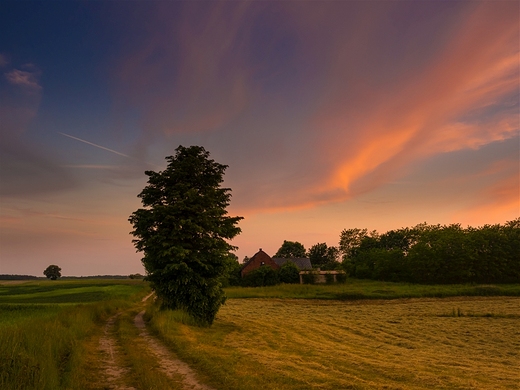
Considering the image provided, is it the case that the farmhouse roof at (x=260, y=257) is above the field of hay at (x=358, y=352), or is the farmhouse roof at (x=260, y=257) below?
above

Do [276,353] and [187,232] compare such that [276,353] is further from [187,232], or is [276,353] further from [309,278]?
[309,278]

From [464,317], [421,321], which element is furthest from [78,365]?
[464,317]

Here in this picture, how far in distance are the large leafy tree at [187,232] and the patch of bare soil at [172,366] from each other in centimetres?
700

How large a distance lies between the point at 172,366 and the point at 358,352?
9.38 m

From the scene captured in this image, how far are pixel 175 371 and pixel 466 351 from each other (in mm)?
16702

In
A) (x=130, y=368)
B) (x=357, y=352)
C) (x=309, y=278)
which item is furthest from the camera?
(x=309, y=278)

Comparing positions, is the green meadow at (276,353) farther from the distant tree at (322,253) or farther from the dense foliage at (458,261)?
the distant tree at (322,253)

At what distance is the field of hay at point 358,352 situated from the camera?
11.2m

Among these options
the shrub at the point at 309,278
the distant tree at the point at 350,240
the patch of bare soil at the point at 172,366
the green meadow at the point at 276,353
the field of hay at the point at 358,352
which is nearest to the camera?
the green meadow at the point at 276,353

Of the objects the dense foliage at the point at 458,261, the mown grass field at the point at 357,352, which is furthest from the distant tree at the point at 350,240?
the mown grass field at the point at 357,352

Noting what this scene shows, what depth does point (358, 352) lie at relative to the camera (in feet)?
56.7

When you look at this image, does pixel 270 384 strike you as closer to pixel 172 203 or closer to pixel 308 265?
pixel 172 203

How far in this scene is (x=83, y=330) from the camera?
61.9ft

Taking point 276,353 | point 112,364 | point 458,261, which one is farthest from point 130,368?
point 458,261
